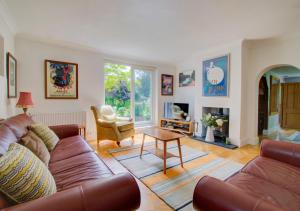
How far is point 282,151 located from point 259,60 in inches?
106

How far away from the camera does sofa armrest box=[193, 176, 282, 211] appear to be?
791 mm

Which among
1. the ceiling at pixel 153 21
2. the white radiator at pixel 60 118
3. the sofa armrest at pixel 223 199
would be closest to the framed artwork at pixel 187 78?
the ceiling at pixel 153 21

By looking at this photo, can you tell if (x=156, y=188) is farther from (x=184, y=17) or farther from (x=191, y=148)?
(x=184, y=17)

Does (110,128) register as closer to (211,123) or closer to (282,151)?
(211,123)

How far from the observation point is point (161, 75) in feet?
17.8

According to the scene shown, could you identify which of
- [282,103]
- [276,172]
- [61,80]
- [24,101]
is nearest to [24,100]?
[24,101]

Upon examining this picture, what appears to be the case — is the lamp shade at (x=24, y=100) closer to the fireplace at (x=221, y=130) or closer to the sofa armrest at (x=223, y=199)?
the sofa armrest at (x=223, y=199)

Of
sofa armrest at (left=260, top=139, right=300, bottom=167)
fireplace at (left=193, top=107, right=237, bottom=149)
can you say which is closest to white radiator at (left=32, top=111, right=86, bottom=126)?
fireplace at (left=193, top=107, right=237, bottom=149)

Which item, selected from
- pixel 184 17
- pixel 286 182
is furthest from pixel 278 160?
pixel 184 17

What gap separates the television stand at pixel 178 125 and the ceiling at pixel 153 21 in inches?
82.8

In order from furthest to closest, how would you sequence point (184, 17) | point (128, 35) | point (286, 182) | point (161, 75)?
point (161, 75) → point (128, 35) → point (184, 17) → point (286, 182)

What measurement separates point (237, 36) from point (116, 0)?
7.96ft

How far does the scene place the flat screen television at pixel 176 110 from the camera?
4777mm

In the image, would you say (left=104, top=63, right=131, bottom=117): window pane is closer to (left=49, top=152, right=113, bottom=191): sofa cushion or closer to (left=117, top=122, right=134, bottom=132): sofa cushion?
(left=117, top=122, right=134, bottom=132): sofa cushion
